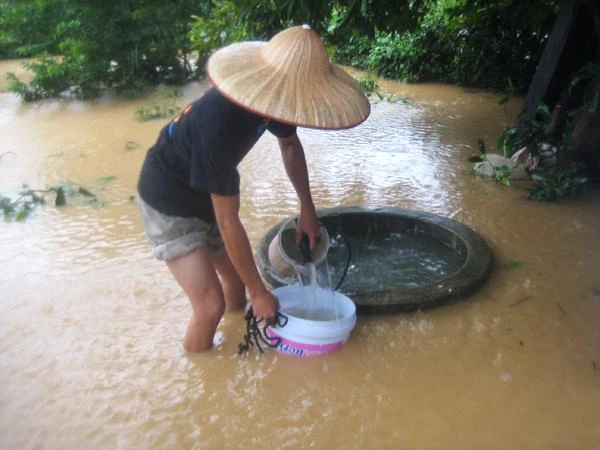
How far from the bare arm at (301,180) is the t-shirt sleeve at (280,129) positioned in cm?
12

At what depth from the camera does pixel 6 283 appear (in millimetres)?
3438

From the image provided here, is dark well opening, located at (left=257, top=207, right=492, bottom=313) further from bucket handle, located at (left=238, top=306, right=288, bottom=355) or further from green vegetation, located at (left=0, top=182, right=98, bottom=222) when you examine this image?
green vegetation, located at (left=0, top=182, right=98, bottom=222)

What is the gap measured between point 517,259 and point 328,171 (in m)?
2.30

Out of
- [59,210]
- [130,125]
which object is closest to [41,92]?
[130,125]

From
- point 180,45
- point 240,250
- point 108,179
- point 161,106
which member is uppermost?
point 240,250

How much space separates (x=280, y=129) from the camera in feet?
8.02

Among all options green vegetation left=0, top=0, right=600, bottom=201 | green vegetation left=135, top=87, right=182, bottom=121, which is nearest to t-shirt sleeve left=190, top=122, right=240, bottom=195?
green vegetation left=0, top=0, right=600, bottom=201

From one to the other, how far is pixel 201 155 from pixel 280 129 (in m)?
0.54

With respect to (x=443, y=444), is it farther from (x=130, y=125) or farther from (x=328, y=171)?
(x=130, y=125)

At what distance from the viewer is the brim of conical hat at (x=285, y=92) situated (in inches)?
73.8

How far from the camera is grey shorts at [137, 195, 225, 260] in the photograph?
2.43 m

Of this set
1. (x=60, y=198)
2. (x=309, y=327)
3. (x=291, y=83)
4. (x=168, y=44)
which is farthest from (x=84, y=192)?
(x=168, y=44)

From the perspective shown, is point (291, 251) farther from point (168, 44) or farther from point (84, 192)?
point (168, 44)

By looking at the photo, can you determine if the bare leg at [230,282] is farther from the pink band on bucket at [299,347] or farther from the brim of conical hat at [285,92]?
the brim of conical hat at [285,92]
